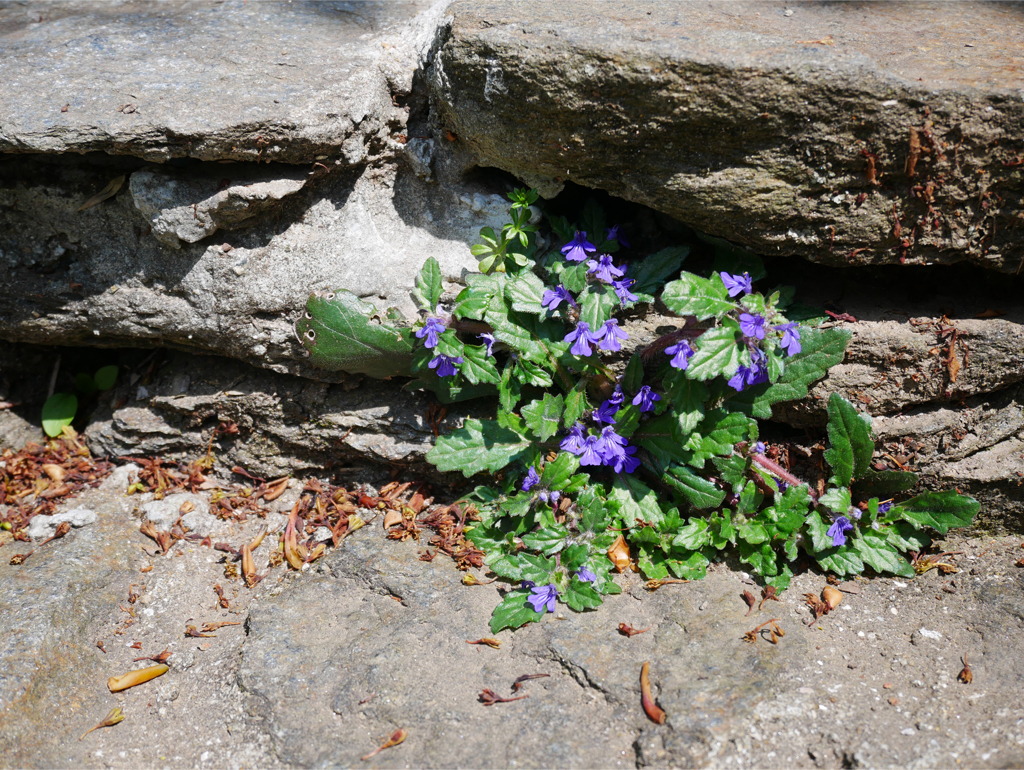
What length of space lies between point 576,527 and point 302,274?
165 cm

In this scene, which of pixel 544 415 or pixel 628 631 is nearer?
pixel 628 631

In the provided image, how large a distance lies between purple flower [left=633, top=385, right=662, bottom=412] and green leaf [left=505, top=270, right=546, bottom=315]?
1.72 ft

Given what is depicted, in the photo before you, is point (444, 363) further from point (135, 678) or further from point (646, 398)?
point (135, 678)

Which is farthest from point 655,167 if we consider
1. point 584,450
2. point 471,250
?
point 584,450

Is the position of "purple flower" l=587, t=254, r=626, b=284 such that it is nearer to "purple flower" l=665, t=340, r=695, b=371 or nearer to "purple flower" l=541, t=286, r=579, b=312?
"purple flower" l=541, t=286, r=579, b=312

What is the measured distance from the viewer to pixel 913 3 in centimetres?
315

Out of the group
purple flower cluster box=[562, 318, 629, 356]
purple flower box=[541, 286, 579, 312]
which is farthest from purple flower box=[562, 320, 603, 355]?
purple flower box=[541, 286, 579, 312]

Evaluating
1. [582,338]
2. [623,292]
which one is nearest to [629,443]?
[582,338]

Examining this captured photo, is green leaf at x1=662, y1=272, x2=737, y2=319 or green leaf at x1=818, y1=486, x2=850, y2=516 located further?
green leaf at x1=818, y1=486, x2=850, y2=516

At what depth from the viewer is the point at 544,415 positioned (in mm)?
2861

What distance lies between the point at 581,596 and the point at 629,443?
698 mm

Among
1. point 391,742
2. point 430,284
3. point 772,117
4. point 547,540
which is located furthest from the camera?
point 430,284

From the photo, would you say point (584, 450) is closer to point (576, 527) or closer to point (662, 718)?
point (576, 527)

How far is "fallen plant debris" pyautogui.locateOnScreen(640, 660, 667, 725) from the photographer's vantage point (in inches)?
88.0
